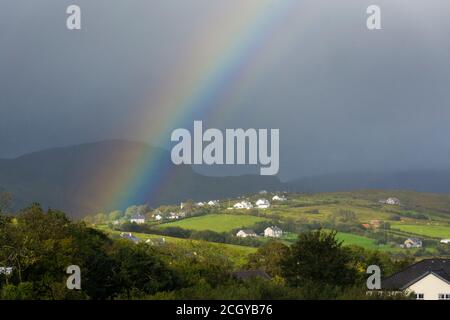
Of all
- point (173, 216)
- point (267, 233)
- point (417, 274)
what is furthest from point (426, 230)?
point (417, 274)

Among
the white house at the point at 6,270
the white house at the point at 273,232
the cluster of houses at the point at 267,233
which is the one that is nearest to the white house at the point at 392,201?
the cluster of houses at the point at 267,233

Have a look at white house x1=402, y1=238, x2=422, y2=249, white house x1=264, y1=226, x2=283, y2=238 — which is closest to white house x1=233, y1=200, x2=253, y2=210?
white house x1=264, y1=226, x2=283, y2=238

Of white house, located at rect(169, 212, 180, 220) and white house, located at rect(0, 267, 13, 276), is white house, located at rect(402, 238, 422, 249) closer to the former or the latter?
white house, located at rect(169, 212, 180, 220)

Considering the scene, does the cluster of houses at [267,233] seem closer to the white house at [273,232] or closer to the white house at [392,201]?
the white house at [273,232]

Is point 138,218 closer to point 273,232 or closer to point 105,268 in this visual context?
point 273,232

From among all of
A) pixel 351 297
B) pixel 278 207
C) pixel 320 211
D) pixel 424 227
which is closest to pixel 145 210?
pixel 278 207

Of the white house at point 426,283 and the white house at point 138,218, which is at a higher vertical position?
the white house at point 426,283
